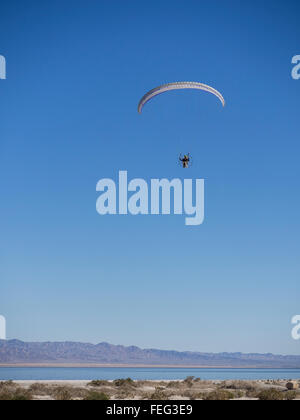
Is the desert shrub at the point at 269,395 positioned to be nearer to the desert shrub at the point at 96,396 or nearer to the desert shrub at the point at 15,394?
the desert shrub at the point at 96,396

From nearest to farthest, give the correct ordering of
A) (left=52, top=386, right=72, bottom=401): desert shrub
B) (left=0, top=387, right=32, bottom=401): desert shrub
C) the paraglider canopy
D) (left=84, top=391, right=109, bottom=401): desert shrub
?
(left=0, top=387, right=32, bottom=401): desert shrub, (left=84, top=391, right=109, bottom=401): desert shrub, (left=52, top=386, right=72, bottom=401): desert shrub, the paraglider canopy

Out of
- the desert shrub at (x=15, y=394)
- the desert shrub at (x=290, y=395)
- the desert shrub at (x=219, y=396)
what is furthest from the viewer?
the desert shrub at (x=290, y=395)

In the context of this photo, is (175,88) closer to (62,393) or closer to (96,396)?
(96,396)

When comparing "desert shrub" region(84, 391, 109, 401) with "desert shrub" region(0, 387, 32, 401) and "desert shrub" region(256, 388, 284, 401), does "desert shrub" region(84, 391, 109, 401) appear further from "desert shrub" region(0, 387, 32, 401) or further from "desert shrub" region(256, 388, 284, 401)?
"desert shrub" region(256, 388, 284, 401)

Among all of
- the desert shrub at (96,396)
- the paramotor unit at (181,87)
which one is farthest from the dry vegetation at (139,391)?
the paramotor unit at (181,87)

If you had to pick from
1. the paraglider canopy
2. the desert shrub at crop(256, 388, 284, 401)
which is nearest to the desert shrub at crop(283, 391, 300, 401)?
the desert shrub at crop(256, 388, 284, 401)

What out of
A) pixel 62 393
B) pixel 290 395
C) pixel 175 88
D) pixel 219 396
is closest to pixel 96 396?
pixel 62 393
